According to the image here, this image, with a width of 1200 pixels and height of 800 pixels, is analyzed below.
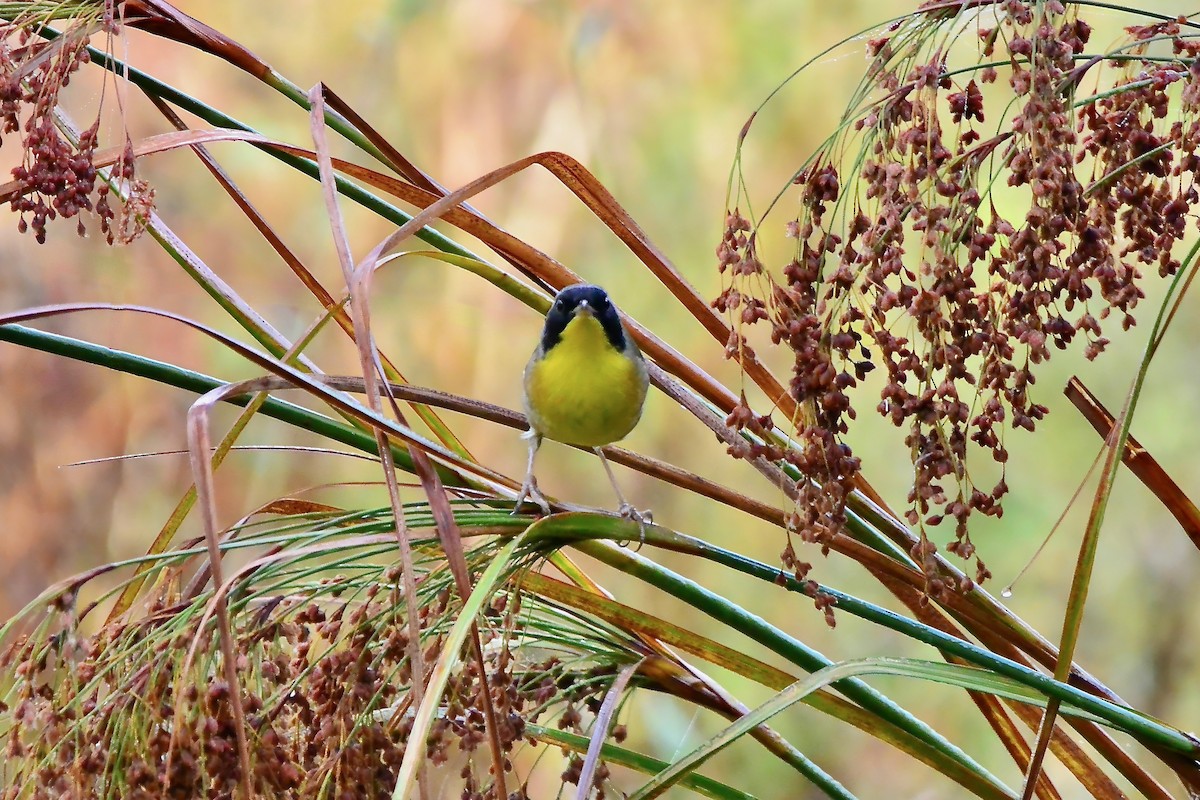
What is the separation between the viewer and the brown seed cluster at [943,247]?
42.2 inches

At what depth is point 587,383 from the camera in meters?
2.32

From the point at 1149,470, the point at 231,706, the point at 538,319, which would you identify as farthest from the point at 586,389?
the point at 538,319

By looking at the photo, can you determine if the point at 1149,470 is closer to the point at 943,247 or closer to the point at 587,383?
the point at 943,247

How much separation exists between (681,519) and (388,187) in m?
2.78

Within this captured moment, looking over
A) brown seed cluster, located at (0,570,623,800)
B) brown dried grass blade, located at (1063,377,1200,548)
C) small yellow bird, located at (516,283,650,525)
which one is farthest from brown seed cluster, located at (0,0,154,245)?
small yellow bird, located at (516,283,650,525)

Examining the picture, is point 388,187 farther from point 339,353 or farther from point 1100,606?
point 1100,606

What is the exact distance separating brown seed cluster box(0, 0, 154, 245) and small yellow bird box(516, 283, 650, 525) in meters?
1.09

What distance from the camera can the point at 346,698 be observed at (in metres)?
1.02

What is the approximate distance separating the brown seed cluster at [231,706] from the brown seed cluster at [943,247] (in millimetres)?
352

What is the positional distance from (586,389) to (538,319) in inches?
67.5

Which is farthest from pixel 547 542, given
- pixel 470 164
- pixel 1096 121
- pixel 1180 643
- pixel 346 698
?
pixel 1180 643

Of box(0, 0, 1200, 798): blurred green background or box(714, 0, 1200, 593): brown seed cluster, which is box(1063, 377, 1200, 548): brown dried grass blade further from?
box(0, 0, 1200, 798): blurred green background

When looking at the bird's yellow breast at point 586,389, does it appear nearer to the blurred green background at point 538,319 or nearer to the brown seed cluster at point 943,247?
the brown seed cluster at point 943,247

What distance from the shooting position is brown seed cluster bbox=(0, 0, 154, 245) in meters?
1.24
